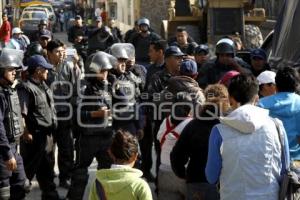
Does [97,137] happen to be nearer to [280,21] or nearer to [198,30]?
[280,21]

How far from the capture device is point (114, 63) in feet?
25.6

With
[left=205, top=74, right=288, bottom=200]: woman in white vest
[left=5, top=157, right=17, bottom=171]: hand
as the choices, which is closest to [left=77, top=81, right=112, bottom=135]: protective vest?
[left=5, top=157, right=17, bottom=171]: hand

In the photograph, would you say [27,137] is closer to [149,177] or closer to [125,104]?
[125,104]

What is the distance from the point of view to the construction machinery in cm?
1622

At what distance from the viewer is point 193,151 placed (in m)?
5.46

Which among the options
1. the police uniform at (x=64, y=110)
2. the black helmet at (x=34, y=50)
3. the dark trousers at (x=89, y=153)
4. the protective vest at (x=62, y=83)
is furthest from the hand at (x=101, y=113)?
the black helmet at (x=34, y=50)

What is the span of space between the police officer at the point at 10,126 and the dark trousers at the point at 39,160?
31.7 inches

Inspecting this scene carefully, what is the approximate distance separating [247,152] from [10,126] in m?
2.99

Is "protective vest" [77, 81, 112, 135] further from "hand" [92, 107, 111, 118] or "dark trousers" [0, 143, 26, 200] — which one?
"dark trousers" [0, 143, 26, 200]

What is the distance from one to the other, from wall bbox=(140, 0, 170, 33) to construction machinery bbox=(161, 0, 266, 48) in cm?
866

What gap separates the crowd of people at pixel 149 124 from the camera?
4.63 m

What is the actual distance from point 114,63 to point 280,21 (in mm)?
2828

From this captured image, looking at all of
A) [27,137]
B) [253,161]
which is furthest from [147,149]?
[253,161]

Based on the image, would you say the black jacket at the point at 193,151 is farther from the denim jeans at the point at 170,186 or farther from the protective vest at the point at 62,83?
the protective vest at the point at 62,83
